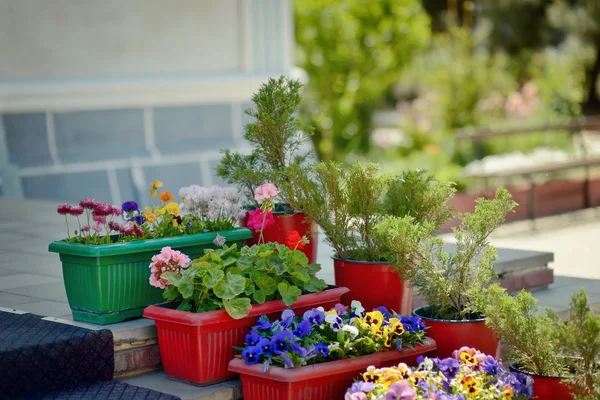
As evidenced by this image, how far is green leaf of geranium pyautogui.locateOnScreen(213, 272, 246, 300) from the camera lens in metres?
3.56

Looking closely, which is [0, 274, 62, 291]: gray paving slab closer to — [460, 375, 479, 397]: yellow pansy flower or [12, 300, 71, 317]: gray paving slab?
[12, 300, 71, 317]: gray paving slab

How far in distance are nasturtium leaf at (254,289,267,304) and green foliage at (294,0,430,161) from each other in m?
10.4

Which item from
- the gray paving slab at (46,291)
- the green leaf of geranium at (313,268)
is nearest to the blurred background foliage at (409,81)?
the gray paving slab at (46,291)

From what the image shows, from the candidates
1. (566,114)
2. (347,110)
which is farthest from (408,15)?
(566,114)

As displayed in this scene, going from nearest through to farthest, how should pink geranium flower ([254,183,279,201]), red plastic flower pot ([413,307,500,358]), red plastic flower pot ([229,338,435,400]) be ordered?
red plastic flower pot ([229,338,435,400]) < red plastic flower pot ([413,307,500,358]) < pink geranium flower ([254,183,279,201])

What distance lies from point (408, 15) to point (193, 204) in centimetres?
1163

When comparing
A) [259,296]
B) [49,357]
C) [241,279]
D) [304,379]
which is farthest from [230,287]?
[49,357]

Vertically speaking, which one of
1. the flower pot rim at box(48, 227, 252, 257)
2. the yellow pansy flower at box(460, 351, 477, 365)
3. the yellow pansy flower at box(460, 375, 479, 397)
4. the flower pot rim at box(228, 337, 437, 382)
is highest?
the flower pot rim at box(48, 227, 252, 257)

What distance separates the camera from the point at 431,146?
467 inches

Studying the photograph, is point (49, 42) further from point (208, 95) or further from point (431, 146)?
point (431, 146)

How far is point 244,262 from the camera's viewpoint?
3.74 m

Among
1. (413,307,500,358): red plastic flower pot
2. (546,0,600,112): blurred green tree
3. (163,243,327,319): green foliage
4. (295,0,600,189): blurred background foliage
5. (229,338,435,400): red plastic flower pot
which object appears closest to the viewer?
(229,338,435,400): red plastic flower pot

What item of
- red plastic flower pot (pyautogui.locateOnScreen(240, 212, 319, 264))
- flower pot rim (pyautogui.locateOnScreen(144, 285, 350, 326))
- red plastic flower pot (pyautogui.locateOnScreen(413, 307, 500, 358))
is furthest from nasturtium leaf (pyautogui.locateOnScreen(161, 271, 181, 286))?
red plastic flower pot (pyautogui.locateOnScreen(413, 307, 500, 358))

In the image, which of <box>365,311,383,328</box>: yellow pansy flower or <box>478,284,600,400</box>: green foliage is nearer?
<box>478,284,600,400</box>: green foliage
